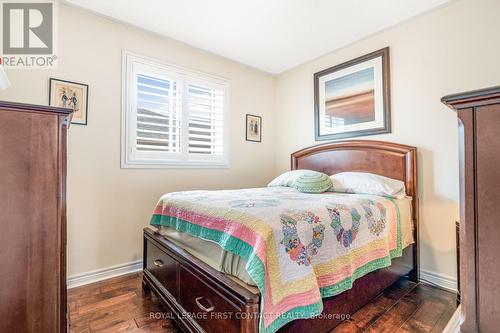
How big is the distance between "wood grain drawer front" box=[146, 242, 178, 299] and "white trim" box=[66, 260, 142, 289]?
576 millimetres

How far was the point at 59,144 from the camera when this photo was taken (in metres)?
0.99

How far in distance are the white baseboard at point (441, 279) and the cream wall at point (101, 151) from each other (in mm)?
2511

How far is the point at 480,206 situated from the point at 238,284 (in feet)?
3.12

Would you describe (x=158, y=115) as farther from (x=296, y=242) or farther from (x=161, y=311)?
(x=296, y=242)

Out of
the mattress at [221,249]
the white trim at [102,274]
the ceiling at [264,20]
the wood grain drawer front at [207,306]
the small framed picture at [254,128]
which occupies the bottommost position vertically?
the white trim at [102,274]

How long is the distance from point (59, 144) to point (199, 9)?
1.86m

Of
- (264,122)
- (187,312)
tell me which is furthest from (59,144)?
(264,122)

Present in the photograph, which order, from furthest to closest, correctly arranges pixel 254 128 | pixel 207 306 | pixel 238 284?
pixel 254 128 < pixel 207 306 < pixel 238 284

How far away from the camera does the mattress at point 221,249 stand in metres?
1.21

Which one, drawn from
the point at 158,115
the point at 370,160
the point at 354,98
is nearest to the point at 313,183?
the point at 370,160

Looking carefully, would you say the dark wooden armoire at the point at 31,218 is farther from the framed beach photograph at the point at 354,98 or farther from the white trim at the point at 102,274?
the framed beach photograph at the point at 354,98

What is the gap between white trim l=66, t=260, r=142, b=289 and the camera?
217cm

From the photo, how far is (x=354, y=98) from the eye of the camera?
9.18 feet

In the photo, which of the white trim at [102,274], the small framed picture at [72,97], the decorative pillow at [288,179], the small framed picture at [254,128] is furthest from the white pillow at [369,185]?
the small framed picture at [72,97]
